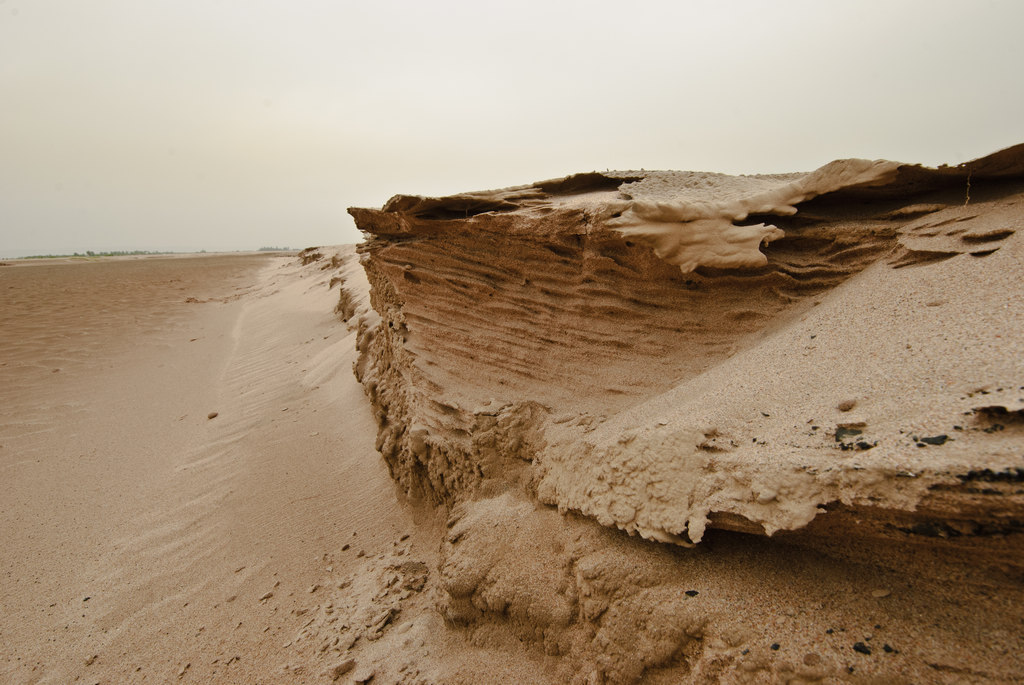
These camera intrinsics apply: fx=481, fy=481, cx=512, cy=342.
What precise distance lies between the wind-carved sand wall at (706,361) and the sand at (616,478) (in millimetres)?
11

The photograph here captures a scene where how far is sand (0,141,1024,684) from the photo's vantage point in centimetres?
122

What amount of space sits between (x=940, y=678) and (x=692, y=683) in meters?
0.59

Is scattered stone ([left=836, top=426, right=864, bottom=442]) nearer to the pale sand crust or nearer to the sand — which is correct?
the sand

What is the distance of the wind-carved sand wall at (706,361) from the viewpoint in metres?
1.20

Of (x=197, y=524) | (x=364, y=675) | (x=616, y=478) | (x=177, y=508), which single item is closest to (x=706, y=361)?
(x=616, y=478)

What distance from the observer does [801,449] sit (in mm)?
1334

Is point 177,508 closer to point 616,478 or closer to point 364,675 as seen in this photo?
point 364,675

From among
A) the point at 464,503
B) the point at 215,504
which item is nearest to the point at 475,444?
the point at 464,503

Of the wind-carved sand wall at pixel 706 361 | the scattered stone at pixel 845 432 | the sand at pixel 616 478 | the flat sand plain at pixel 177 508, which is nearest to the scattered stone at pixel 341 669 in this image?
the sand at pixel 616 478

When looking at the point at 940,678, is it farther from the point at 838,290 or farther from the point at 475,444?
the point at 475,444

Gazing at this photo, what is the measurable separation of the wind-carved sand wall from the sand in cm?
1

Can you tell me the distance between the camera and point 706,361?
2.22 metres

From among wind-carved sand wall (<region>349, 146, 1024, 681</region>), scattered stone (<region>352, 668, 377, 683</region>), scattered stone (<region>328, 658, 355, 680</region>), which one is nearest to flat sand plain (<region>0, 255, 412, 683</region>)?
scattered stone (<region>328, 658, 355, 680</region>)

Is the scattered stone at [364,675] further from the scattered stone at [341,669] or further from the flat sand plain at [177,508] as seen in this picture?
the flat sand plain at [177,508]
